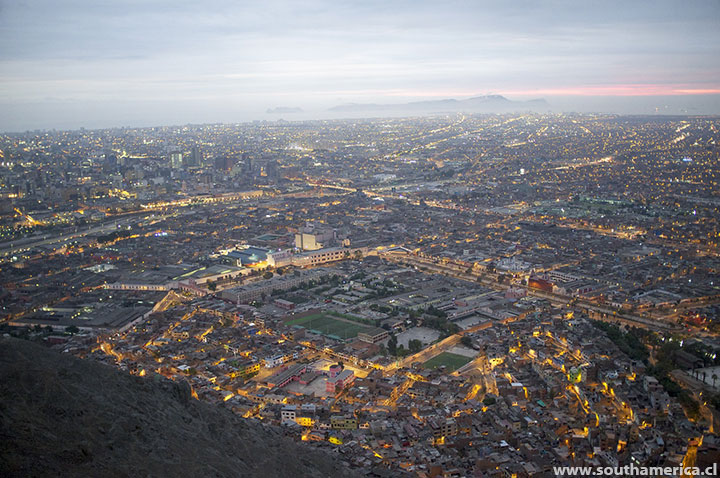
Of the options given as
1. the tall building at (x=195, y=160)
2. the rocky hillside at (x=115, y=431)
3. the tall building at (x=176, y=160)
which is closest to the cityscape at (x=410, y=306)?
the rocky hillside at (x=115, y=431)

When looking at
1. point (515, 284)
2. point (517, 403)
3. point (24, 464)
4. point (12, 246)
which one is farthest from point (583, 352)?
point (12, 246)

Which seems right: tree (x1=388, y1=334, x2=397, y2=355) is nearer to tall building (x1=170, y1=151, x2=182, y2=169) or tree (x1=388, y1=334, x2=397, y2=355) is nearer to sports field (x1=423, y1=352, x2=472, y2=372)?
sports field (x1=423, y1=352, x2=472, y2=372)

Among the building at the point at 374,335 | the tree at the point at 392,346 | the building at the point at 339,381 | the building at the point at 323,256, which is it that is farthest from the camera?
the building at the point at 323,256

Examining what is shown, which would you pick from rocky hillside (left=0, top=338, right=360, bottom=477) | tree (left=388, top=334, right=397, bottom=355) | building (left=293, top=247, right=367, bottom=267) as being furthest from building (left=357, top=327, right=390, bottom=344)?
building (left=293, top=247, right=367, bottom=267)

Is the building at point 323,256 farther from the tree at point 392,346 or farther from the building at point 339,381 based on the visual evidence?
the building at point 339,381

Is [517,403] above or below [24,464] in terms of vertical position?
below

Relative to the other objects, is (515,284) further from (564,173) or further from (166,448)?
(564,173)
